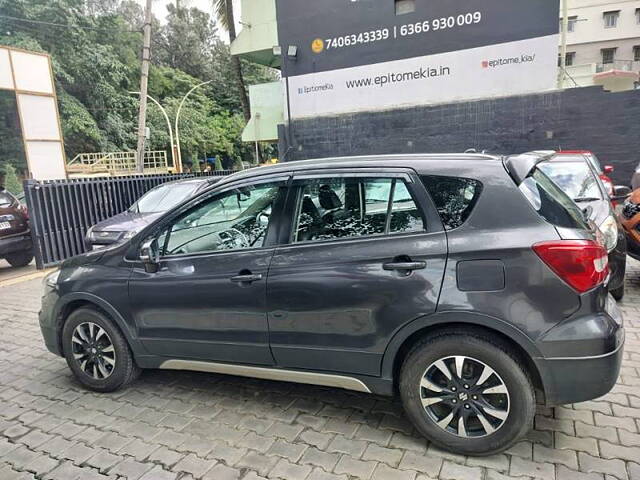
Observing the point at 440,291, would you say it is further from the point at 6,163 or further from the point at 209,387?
the point at 6,163

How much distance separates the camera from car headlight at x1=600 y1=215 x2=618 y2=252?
4.45m

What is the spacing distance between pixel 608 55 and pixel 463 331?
1716 inches

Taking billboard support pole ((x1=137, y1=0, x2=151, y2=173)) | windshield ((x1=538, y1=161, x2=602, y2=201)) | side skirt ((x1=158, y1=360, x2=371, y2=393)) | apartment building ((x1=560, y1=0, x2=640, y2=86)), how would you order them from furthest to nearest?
apartment building ((x1=560, y1=0, x2=640, y2=86)) → billboard support pole ((x1=137, y1=0, x2=151, y2=173)) → windshield ((x1=538, y1=161, x2=602, y2=201)) → side skirt ((x1=158, y1=360, x2=371, y2=393))

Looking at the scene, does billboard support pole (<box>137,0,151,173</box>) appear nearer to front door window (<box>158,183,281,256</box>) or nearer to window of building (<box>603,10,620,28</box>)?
front door window (<box>158,183,281,256</box>)

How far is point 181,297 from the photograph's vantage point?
10.2ft

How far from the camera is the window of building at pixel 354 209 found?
8.66 ft

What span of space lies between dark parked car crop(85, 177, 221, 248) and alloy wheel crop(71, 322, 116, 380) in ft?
11.6

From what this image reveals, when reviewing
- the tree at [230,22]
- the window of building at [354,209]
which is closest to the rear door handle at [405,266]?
the window of building at [354,209]

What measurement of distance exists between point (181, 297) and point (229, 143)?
39401 millimetres

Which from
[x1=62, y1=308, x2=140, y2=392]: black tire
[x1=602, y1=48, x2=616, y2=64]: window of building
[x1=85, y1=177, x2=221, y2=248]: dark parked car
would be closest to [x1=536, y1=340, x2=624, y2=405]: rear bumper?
[x1=62, y1=308, x2=140, y2=392]: black tire

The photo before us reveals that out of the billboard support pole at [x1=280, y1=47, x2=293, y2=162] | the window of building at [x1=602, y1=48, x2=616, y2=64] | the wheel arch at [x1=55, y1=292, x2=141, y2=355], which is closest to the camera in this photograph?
the wheel arch at [x1=55, y1=292, x2=141, y2=355]

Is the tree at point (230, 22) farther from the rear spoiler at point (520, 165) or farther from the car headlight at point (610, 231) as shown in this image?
the rear spoiler at point (520, 165)

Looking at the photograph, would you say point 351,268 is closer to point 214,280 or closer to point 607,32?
point 214,280

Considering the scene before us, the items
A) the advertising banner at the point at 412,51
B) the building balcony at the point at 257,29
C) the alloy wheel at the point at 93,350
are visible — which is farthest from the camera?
the building balcony at the point at 257,29
